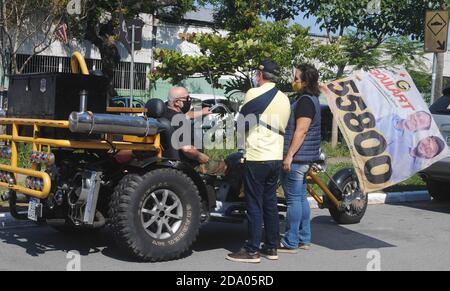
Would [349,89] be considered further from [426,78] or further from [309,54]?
[426,78]

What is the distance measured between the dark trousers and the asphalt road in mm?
269

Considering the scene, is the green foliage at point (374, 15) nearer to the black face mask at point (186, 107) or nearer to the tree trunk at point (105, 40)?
the tree trunk at point (105, 40)

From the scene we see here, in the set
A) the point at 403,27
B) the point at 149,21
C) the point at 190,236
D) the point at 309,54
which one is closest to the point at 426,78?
the point at 403,27

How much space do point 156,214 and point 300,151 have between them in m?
1.57

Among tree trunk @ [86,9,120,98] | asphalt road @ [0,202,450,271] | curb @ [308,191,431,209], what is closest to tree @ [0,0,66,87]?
tree trunk @ [86,9,120,98]

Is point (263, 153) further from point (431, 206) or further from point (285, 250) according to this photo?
point (431, 206)

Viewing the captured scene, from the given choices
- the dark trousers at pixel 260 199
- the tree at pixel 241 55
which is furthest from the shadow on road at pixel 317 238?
the tree at pixel 241 55

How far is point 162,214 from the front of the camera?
5723mm

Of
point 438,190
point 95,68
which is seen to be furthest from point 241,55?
point 95,68

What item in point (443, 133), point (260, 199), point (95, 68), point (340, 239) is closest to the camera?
point (260, 199)

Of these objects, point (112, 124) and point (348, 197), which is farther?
point (348, 197)

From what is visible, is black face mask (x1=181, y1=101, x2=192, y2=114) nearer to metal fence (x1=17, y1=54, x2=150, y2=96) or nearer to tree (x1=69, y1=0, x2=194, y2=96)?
tree (x1=69, y1=0, x2=194, y2=96)

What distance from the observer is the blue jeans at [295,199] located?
6.21 m

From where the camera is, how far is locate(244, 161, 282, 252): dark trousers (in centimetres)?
572
